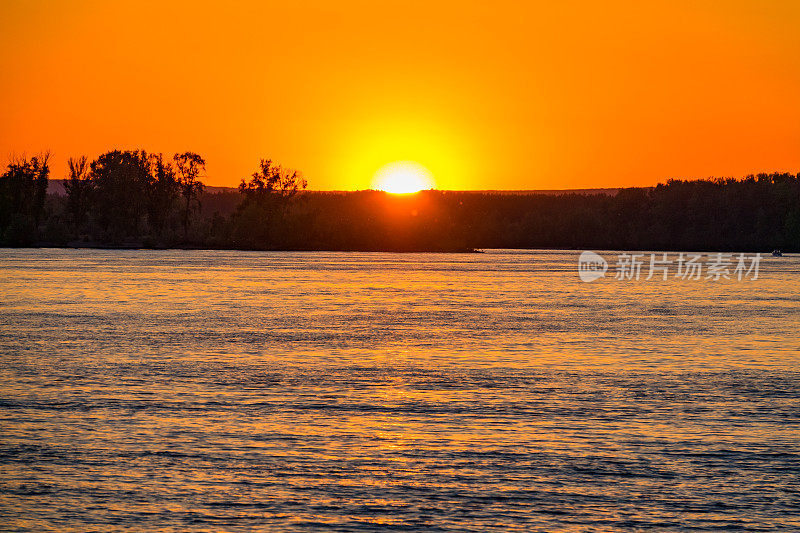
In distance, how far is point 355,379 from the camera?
26.3 meters

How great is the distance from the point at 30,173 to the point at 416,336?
172552 millimetres

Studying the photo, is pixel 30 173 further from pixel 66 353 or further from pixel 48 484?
pixel 48 484

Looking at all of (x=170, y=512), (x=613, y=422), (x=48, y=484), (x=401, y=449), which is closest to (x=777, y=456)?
(x=613, y=422)

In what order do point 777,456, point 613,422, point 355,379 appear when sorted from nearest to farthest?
point 777,456 → point 613,422 → point 355,379

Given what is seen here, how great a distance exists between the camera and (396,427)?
19.6 m

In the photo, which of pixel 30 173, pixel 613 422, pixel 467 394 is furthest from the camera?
pixel 30 173

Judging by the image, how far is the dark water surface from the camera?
13.9 meters

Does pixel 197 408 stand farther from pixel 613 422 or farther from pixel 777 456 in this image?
pixel 777 456

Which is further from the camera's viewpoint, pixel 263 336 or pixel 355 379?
pixel 263 336

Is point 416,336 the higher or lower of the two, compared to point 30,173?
lower

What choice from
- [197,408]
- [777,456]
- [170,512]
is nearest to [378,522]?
[170,512]

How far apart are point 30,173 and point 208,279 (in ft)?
382

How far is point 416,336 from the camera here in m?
39.3

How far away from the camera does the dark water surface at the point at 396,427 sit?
1395 centimetres
